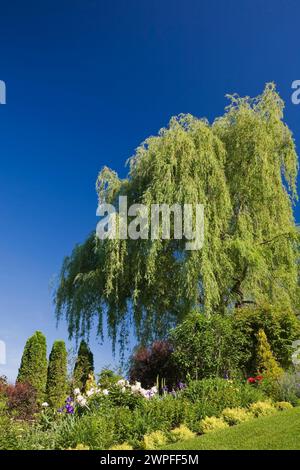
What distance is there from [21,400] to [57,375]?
250 cm

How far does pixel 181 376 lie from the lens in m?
14.4

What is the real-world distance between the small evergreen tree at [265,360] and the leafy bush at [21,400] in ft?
20.4

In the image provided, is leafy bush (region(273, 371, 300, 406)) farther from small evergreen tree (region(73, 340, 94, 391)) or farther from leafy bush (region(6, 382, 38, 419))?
small evergreen tree (region(73, 340, 94, 391))

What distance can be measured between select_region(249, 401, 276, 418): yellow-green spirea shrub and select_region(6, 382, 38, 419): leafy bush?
21.5ft

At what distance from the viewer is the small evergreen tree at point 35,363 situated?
51.5 ft

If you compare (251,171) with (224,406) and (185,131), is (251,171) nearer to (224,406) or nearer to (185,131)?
(185,131)

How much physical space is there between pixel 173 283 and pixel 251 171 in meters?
4.97

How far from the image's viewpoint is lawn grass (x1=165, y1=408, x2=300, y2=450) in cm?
702

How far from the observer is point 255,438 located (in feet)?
24.1

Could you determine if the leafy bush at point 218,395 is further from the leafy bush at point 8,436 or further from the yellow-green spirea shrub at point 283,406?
the leafy bush at point 8,436

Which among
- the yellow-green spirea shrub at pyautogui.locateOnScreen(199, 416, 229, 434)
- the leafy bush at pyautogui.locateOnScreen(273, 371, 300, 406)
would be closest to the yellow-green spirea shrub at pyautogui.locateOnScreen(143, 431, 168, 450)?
the yellow-green spirea shrub at pyautogui.locateOnScreen(199, 416, 229, 434)

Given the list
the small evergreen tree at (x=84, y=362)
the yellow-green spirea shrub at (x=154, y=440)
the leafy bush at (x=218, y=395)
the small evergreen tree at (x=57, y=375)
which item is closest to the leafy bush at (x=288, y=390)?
the leafy bush at (x=218, y=395)

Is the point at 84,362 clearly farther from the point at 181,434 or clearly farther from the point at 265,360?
the point at 181,434

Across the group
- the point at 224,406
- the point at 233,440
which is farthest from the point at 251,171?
the point at 233,440
